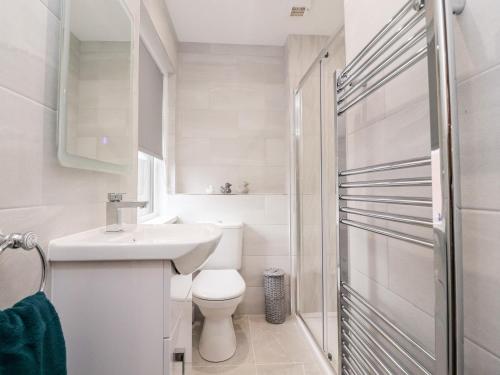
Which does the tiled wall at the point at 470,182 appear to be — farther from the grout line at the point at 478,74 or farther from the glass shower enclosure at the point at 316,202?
the glass shower enclosure at the point at 316,202

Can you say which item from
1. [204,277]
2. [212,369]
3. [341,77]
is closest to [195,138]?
[204,277]

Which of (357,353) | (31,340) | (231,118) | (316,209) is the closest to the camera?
(31,340)

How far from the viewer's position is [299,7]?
2.01m

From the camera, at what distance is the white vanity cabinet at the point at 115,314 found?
750 millimetres

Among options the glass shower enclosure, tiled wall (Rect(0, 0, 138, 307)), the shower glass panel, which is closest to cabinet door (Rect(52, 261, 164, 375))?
tiled wall (Rect(0, 0, 138, 307))

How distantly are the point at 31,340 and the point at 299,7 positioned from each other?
2399mm

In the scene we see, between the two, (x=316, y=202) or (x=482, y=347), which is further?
(x=316, y=202)

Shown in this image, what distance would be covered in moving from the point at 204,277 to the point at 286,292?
82 centimetres

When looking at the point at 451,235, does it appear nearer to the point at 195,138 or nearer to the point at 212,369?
the point at 212,369

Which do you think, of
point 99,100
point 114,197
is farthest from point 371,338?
point 99,100

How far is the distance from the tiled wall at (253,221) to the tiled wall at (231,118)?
0.20 meters

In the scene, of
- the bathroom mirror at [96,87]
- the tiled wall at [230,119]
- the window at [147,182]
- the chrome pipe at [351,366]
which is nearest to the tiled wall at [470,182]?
the chrome pipe at [351,366]

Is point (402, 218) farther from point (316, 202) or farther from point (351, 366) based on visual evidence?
point (316, 202)

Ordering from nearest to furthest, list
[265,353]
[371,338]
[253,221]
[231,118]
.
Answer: [371,338] < [265,353] < [253,221] < [231,118]
